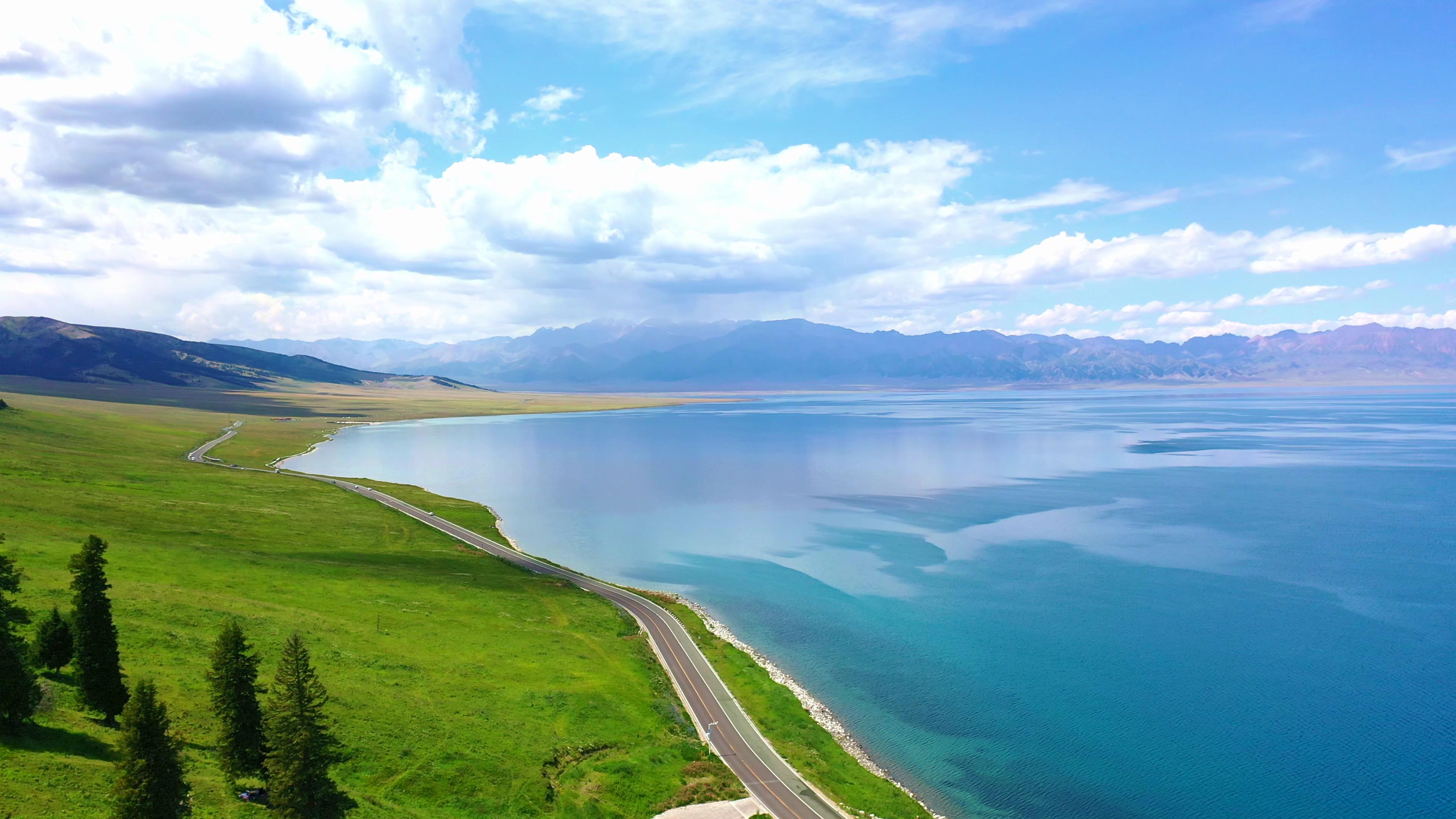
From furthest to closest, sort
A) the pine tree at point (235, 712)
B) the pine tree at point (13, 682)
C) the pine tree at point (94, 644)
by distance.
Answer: the pine tree at point (94, 644) → the pine tree at point (235, 712) → the pine tree at point (13, 682)

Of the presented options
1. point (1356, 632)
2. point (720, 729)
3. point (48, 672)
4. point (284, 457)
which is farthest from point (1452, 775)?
point (284, 457)

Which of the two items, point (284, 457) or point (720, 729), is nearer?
point (720, 729)

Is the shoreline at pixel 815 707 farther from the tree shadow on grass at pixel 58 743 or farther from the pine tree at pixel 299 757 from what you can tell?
the tree shadow on grass at pixel 58 743

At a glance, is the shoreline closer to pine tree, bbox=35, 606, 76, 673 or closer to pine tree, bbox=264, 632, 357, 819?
pine tree, bbox=264, 632, 357, 819


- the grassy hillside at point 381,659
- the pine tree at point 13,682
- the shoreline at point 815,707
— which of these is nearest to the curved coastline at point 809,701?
the shoreline at point 815,707

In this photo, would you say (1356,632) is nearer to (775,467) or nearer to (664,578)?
(664,578)
